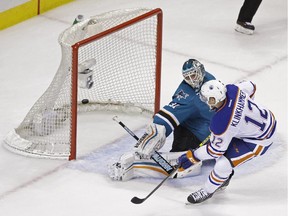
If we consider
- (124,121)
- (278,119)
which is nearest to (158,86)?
(124,121)

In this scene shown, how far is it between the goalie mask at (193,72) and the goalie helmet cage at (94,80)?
1.62 feet

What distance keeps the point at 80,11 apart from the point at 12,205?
9.06 feet

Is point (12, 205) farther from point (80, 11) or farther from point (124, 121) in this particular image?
point (80, 11)

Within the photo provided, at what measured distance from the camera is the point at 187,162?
5328 mm

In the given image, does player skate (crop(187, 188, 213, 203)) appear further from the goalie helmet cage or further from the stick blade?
Answer: the goalie helmet cage

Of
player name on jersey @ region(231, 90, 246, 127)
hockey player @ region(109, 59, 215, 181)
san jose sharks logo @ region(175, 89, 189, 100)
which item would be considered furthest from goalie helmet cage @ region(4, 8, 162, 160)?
player name on jersey @ region(231, 90, 246, 127)

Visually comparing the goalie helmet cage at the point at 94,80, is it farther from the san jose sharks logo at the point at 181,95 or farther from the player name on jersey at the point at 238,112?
the player name on jersey at the point at 238,112

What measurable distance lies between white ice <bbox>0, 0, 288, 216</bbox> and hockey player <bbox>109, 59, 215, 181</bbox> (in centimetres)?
7

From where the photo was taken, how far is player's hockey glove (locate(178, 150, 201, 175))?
17.0 feet

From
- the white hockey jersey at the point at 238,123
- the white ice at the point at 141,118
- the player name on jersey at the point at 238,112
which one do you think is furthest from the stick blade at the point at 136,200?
the player name on jersey at the point at 238,112

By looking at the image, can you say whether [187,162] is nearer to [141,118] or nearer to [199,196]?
[199,196]

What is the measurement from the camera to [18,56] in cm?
694

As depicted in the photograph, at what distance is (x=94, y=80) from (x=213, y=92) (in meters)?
1.30

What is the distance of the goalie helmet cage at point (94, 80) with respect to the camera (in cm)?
556
